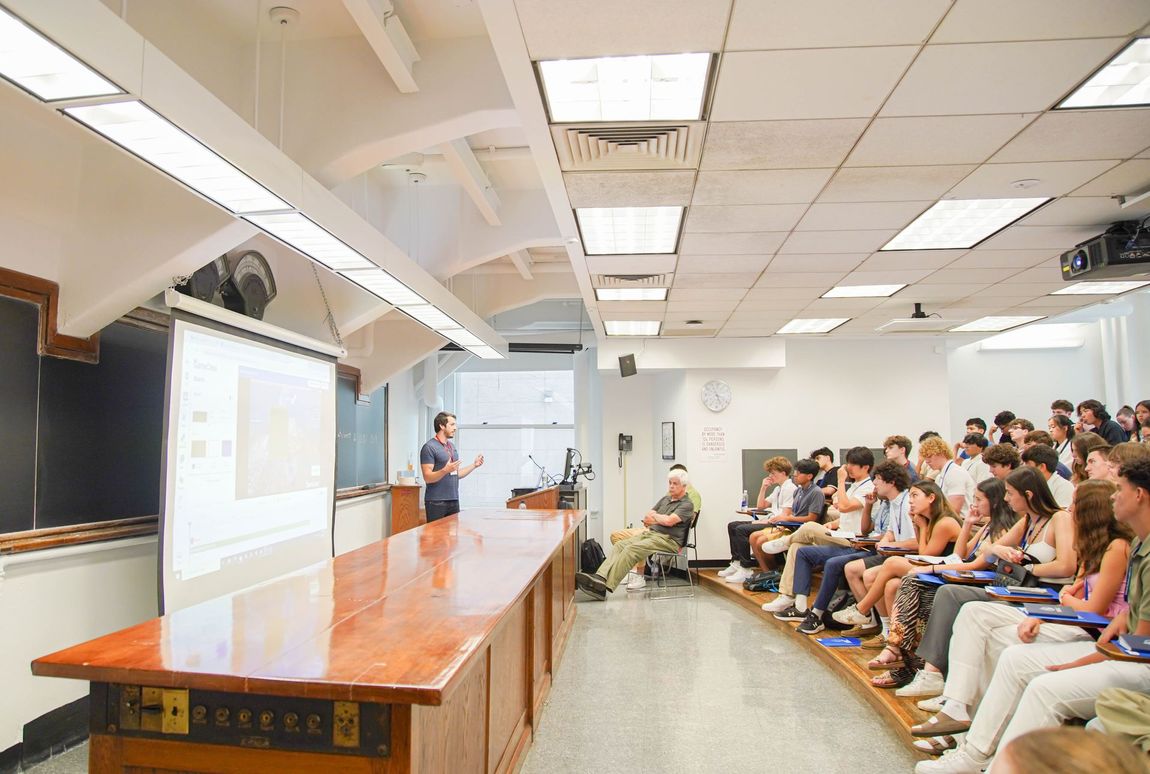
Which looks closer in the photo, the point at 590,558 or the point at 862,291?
the point at 862,291

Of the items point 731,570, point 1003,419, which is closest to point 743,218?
point 1003,419

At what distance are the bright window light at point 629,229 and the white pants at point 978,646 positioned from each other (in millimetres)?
2397

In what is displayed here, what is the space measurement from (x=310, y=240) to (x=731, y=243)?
96.6 inches

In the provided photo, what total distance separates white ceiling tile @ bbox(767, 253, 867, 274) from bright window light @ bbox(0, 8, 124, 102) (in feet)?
12.7

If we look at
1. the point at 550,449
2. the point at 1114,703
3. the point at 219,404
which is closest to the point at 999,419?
the point at 1114,703

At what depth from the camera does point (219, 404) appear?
12.0 feet

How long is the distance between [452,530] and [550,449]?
811 centimetres

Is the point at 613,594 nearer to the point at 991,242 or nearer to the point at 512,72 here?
the point at 991,242

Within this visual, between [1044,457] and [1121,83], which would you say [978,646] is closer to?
[1044,457]

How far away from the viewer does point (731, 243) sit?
446 cm

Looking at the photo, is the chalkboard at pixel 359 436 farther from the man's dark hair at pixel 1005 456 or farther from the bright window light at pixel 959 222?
the man's dark hair at pixel 1005 456

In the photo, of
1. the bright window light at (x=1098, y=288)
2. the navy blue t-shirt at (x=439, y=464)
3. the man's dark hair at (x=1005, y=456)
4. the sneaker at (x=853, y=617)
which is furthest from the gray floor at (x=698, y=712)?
the bright window light at (x=1098, y=288)

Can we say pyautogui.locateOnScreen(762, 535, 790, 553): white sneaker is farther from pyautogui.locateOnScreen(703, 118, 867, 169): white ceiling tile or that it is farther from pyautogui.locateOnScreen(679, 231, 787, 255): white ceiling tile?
pyautogui.locateOnScreen(703, 118, 867, 169): white ceiling tile

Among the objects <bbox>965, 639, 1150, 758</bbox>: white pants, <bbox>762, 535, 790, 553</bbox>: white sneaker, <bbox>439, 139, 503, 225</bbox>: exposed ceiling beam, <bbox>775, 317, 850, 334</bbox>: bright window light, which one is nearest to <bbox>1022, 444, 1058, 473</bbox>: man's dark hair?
<bbox>965, 639, 1150, 758</bbox>: white pants
